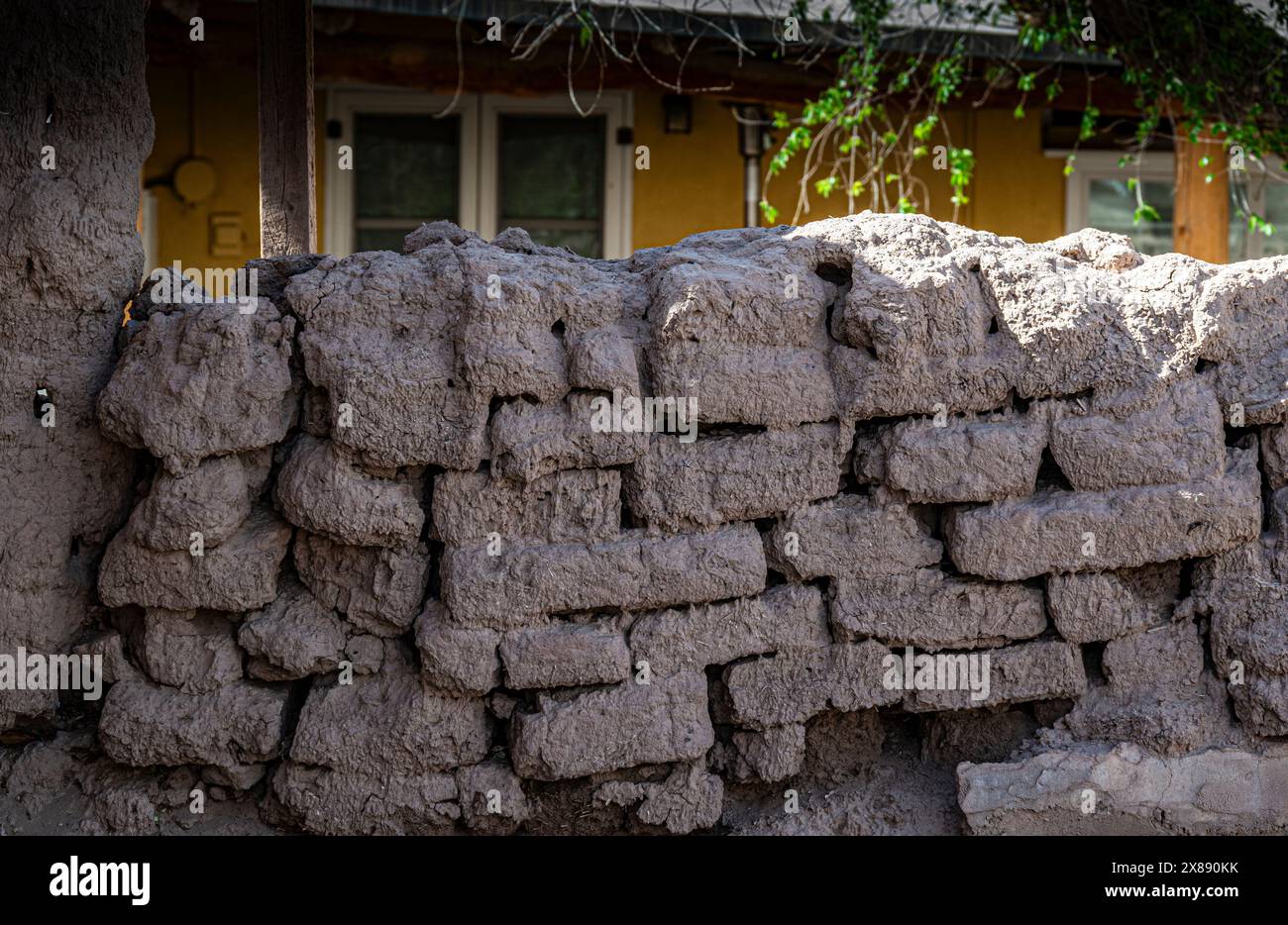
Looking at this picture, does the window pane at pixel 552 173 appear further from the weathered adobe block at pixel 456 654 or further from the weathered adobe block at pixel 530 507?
the weathered adobe block at pixel 456 654

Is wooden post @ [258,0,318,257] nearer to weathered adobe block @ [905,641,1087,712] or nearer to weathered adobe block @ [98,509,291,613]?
weathered adobe block @ [98,509,291,613]

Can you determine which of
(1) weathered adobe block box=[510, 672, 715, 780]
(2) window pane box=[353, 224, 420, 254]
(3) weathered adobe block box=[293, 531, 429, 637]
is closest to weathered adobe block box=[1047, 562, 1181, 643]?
(1) weathered adobe block box=[510, 672, 715, 780]

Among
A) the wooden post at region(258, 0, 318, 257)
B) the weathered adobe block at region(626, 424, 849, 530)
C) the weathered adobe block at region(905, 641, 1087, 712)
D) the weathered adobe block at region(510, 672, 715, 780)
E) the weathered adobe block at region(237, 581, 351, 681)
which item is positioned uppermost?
the wooden post at region(258, 0, 318, 257)

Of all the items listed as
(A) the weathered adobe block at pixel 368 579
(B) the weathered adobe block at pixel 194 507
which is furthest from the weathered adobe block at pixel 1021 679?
(B) the weathered adobe block at pixel 194 507

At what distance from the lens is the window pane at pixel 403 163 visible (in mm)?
8062

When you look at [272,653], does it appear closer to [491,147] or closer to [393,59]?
[393,59]

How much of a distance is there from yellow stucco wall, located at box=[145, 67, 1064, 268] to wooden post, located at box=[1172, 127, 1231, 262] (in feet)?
5.12

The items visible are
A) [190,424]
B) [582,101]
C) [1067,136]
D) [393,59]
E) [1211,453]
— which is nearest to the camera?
[190,424]

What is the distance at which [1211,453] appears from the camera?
3.49 meters

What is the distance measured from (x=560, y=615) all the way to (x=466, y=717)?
35cm

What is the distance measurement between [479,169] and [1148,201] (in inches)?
177

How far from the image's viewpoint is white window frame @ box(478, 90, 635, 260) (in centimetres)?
806

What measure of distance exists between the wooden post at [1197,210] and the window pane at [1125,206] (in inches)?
63.4

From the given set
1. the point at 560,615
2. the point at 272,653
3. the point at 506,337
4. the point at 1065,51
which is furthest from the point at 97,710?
the point at 1065,51
